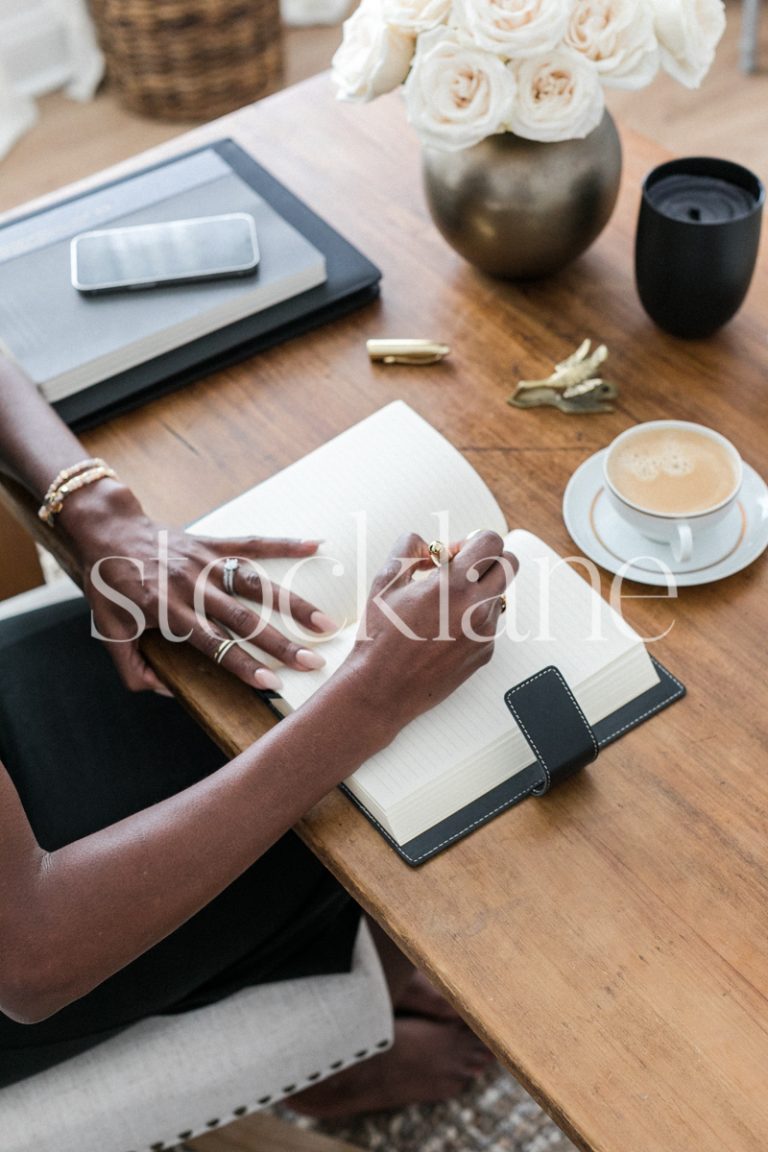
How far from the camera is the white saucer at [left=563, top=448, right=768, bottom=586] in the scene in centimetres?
104

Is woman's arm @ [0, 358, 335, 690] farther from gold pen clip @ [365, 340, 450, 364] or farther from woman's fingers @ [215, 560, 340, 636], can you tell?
gold pen clip @ [365, 340, 450, 364]

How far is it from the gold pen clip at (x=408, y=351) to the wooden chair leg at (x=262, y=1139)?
811 mm

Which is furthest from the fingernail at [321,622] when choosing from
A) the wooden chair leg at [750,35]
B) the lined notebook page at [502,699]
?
the wooden chair leg at [750,35]

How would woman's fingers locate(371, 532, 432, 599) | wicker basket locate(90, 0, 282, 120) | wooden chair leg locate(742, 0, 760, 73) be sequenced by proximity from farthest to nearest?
wooden chair leg locate(742, 0, 760, 73), wicker basket locate(90, 0, 282, 120), woman's fingers locate(371, 532, 432, 599)

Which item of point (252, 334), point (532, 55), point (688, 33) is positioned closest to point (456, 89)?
point (532, 55)

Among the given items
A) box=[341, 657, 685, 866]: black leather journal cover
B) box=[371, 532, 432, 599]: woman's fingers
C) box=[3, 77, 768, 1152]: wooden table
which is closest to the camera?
box=[3, 77, 768, 1152]: wooden table

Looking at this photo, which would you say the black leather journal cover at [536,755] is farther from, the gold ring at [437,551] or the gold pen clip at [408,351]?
the gold pen clip at [408,351]

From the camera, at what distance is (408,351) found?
1238 millimetres

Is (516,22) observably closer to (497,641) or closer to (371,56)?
(371,56)

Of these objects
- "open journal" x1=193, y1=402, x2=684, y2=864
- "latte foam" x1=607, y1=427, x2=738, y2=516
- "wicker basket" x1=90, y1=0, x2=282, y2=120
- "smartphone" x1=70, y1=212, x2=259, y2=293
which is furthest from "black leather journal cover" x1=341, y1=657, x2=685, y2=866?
"wicker basket" x1=90, y1=0, x2=282, y2=120

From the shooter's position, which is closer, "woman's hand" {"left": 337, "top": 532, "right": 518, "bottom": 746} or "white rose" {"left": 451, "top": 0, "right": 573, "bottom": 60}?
"woman's hand" {"left": 337, "top": 532, "right": 518, "bottom": 746}

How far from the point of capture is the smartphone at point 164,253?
1.27 m

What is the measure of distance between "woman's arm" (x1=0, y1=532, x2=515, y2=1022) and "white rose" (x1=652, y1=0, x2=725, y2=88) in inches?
19.9

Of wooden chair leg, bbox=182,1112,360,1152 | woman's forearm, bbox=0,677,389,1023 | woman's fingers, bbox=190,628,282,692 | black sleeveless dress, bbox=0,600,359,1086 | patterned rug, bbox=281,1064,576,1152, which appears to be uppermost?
woman's fingers, bbox=190,628,282,692
